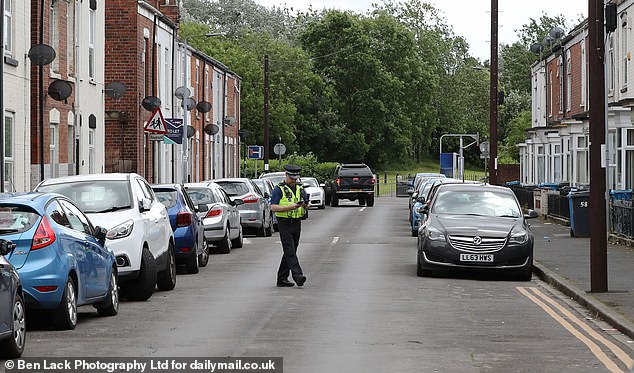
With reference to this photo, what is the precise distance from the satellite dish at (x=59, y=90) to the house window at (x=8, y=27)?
156cm

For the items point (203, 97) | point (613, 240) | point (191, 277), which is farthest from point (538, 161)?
point (191, 277)

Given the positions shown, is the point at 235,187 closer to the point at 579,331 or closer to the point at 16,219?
the point at 579,331

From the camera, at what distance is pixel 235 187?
109 ft

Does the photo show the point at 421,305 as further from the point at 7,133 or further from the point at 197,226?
the point at 7,133

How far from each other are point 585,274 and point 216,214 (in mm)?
9023

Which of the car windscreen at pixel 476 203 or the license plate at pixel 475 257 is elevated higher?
the car windscreen at pixel 476 203

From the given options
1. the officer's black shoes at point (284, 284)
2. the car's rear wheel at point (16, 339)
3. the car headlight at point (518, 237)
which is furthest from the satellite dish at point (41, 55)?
the car's rear wheel at point (16, 339)

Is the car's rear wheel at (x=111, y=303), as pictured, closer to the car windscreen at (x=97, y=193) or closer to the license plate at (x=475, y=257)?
the car windscreen at (x=97, y=193)

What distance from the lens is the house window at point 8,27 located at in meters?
27.5

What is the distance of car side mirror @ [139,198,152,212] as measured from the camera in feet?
56.1

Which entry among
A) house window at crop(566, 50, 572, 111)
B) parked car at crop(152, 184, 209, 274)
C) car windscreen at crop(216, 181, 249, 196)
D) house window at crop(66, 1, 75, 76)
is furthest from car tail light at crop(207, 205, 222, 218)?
house window at crop(566, 50, 572, 111)

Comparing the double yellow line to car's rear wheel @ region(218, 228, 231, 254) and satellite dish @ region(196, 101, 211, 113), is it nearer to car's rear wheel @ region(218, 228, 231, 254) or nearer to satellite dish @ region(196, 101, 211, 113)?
car's rear wheel @ region(218, 228, 231, 254)

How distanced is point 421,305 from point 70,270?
5.01 meters

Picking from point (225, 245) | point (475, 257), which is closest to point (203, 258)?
point (225, 245)
